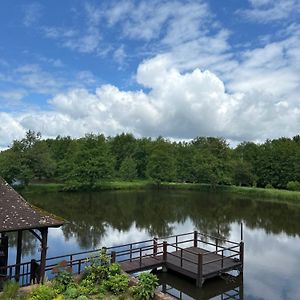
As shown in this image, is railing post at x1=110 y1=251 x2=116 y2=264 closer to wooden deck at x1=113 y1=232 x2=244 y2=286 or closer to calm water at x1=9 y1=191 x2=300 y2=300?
wooden deck at x1=113 y1=232 x2=244 y2=286

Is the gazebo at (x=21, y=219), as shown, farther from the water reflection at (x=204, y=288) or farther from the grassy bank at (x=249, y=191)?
the grassy bank at (x=249, y=191)

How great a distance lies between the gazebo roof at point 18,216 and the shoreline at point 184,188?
148 ft

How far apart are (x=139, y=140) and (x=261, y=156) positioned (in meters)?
35.7

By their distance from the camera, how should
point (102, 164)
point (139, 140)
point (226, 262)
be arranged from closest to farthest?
point (226, 262)
point (102, 164)
point (139, 140)

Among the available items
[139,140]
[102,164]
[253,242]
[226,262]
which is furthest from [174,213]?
[139,140]

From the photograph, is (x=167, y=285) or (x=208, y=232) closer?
(x=167, y=285)

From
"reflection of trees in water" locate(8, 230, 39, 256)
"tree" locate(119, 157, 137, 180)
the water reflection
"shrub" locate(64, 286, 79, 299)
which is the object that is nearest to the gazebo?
"shrub" locate(64, 286, 79, 299)

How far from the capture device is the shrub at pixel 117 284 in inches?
563

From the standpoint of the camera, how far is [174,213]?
4150 cm

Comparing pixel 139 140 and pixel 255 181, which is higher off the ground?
pixel 139 140

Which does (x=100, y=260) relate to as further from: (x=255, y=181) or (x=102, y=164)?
(x=255, y=181)

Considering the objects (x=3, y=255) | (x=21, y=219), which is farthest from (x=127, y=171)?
(x=21, y=219)

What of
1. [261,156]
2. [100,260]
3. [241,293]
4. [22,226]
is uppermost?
[261,156]

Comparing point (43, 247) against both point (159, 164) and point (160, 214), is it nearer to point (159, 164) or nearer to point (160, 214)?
point (160, 214)
